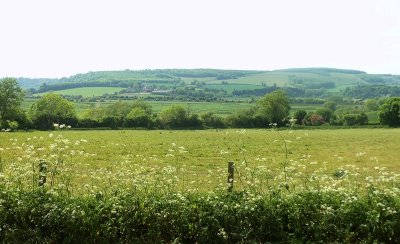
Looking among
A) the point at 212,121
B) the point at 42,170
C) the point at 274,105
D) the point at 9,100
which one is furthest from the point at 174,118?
the point at 42,170

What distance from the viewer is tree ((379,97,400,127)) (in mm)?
90312

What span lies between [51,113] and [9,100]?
10.9 metres

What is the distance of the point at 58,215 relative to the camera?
9.09 metres

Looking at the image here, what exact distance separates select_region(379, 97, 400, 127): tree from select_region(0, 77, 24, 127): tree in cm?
7642

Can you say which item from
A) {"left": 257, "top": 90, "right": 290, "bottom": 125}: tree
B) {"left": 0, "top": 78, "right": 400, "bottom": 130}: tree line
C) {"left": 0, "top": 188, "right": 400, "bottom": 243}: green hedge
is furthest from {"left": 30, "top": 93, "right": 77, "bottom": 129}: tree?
{"left": 0, "top": 188, "right": 400, "bottom": 243}: green hedge

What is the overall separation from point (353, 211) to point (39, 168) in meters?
7.36

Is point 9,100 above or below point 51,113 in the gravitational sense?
above

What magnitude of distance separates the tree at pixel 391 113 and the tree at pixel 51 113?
221 feet

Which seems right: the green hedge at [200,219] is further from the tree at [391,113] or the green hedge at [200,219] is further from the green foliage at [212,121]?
the tree at [391,113]

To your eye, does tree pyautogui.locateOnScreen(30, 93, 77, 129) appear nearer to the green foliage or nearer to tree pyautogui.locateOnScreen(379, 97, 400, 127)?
the green foliage

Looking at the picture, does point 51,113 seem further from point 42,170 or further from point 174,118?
point 42,170

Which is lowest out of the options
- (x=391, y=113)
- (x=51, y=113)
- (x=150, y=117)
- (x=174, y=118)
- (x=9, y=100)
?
(x=174, y=118)

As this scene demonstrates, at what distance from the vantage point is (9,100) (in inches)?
2992

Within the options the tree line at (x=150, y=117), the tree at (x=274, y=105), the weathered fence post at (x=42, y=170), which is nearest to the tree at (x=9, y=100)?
the tree line at (x=150, y=117)
